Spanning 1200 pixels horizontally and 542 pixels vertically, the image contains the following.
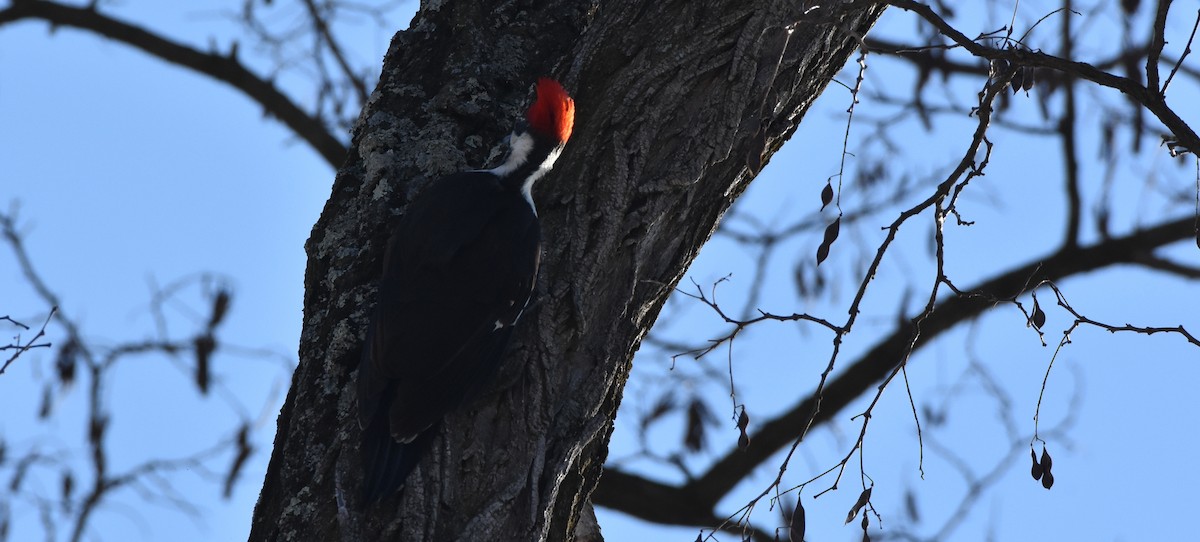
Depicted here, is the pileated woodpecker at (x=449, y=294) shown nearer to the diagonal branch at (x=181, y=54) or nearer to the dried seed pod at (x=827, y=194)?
the dried seed pod at (x=827, y=194)

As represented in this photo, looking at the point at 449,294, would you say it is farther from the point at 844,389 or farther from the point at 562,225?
the point at 844,389

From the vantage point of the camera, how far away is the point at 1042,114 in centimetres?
617


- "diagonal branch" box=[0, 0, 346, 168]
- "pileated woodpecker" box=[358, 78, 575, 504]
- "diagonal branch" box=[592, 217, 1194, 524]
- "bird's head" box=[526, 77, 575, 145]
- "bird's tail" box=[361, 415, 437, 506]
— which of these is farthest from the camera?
"diagonal branch" box=[0, 0, 346, 168]

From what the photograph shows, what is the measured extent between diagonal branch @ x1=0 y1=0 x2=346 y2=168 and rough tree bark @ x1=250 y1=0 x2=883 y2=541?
294 cm

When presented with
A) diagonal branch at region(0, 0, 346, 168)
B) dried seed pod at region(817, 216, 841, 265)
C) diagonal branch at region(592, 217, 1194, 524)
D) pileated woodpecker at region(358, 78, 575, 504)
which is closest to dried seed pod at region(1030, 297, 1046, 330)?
dried seed pod at region(817, 216, 841, 265)

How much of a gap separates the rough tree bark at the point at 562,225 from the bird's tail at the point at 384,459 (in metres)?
0.03

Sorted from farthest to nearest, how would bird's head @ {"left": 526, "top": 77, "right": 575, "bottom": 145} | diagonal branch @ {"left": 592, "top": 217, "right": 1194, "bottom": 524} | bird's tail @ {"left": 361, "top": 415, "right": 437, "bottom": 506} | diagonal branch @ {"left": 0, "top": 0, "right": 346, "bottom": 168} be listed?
diagonal branch @ {"left": 0, "top": 0, "right": 346, "bottom": 168} < diagonal branch @ {"left": 592, "top": 217, "right": 1194, "bottom": 524} < bird's head @ {"left": 526, "top": 77, "right": 575, "bottom": 145} < bird's tail @ {"left": 361, "top": 415, "right": 437, "bottom": 506}

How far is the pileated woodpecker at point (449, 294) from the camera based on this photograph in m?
2.86

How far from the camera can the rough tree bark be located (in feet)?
9.18

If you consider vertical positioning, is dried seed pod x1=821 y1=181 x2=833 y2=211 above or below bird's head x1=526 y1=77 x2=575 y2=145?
below

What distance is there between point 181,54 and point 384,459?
4105mm

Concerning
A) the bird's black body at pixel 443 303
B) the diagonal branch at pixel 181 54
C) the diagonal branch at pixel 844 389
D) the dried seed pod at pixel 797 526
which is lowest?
the dried seed pod at pixel 797 526

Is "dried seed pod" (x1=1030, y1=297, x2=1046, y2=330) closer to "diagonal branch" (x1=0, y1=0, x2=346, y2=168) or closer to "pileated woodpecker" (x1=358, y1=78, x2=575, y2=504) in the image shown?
"pileated woodpecker" (x1=358, y1=78, x2=575, y2=504)

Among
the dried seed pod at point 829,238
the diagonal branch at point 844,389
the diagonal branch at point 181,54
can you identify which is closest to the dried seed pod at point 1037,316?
the dried seed pod at point 829,238
